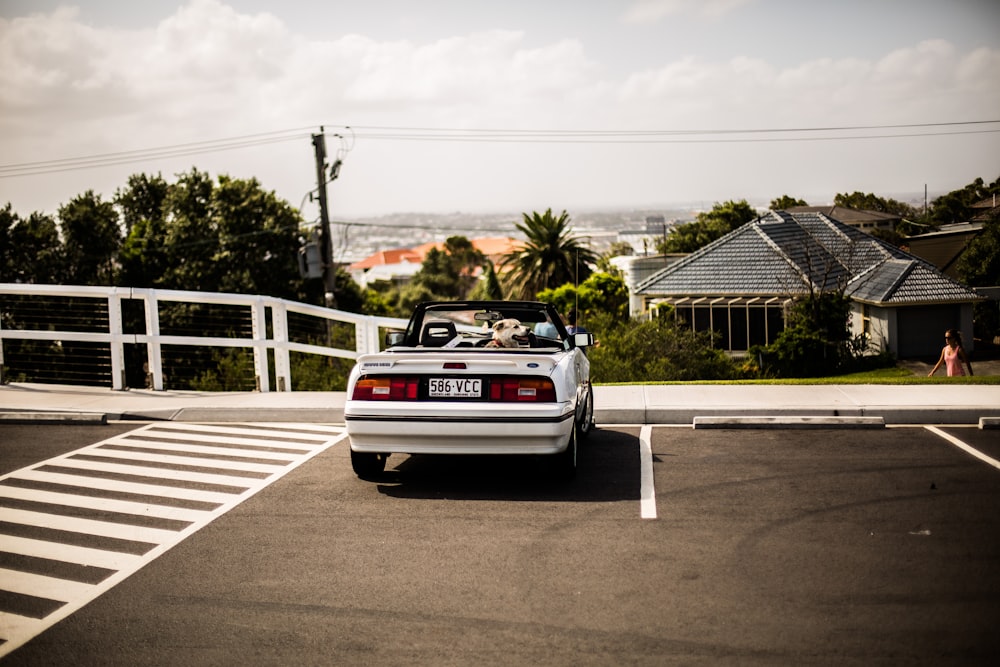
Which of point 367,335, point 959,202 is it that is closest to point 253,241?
point 367,335

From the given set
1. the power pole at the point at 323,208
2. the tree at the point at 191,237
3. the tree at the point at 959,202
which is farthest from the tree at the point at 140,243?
the tree at the point at 959,202

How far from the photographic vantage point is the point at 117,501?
8016mm

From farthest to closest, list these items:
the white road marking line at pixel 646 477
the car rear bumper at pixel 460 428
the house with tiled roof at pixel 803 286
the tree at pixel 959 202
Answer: the tree at pixel 959 202 → the house with tiled roof at pixel 803 286 → the car rear bumper at pixel 460 428 → the white road marking line at pixel 646 477

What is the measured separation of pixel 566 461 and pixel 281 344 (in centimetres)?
619

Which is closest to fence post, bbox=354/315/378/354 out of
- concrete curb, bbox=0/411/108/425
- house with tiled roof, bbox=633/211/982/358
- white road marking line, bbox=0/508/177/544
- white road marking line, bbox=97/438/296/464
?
concrete curb, bbox=0/411/108/425

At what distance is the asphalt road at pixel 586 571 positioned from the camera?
496cm

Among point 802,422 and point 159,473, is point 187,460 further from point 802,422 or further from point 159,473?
point 802,422

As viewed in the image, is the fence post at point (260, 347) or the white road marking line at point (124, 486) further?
the fence post at point (260, 347)

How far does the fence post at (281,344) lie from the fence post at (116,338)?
6.31 ft

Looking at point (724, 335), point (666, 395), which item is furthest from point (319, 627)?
point (724, 335)

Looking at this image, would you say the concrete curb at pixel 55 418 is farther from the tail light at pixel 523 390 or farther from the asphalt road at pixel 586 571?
the tail light at pixel 523 390

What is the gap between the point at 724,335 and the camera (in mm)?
46156

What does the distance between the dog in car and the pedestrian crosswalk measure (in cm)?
212

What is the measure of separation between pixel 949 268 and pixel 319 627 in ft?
183
